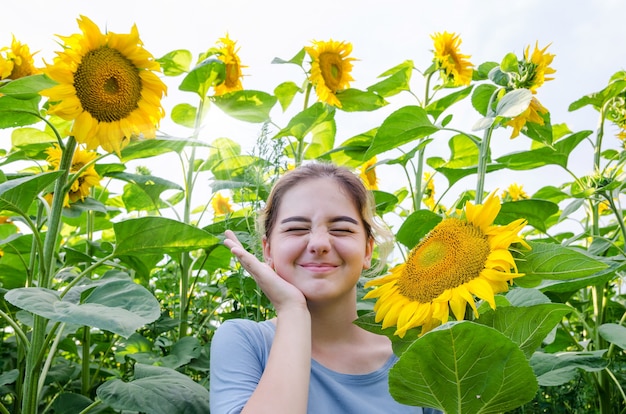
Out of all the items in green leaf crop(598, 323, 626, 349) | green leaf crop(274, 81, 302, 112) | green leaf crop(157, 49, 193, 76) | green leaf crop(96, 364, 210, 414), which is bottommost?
green leaf crop(96, 364, 210, 414)

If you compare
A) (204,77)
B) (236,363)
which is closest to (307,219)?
(236,363)

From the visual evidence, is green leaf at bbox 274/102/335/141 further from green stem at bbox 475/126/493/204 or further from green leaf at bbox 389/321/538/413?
green leaf at bbox 389/321/538/413

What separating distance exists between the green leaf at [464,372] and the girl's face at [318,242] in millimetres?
430

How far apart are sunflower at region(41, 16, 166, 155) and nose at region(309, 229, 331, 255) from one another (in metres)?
0.53

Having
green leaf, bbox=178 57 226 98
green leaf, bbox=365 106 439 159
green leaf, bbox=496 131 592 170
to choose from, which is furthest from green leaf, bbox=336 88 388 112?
green leaf, bbox=365 106 439 159

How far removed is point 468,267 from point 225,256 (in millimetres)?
1195

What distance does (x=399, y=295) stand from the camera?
0.95 metres

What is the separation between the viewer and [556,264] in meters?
0.89

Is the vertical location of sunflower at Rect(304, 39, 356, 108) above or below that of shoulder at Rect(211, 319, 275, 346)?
above

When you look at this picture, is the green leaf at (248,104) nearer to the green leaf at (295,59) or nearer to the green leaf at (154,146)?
the green leaf at (295,59)

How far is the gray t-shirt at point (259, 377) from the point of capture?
3.95 ft

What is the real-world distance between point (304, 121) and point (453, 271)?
4.11 ft

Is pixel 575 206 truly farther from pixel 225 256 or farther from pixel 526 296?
pixel 225 256

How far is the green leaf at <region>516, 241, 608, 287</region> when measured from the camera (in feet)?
2.92
